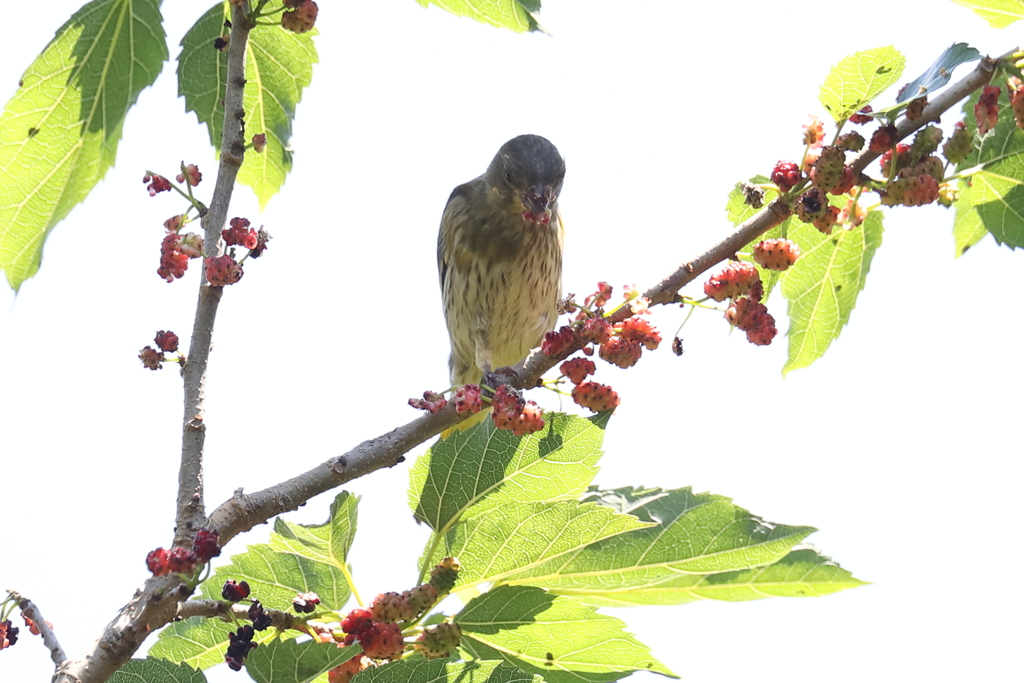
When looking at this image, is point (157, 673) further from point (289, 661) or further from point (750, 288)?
point (750, 288)

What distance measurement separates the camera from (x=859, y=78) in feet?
10.0

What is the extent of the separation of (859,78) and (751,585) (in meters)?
1.51

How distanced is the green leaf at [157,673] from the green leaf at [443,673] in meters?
0.38

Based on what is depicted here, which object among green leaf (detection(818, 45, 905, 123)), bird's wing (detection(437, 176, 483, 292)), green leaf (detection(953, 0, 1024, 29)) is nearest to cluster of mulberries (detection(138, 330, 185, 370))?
green leaf (detection(818, 45, 905, 123))

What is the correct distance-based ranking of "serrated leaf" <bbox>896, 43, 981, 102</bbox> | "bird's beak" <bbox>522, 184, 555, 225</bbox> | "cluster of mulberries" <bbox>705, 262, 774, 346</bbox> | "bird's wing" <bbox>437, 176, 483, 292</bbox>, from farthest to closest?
"bird's wing" <bbox>437, 176, 483, 292</bbox>, "bird's beak" <bbox>522, 184, 555, 225</bbox>, "cluster of mulberries" <bbox>705, 262, 774, 346</bbox>, "serrated leaf" <bbox>896, 43, 981, 102</bbox>

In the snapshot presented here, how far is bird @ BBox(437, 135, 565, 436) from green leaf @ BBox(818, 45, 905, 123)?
276 cm

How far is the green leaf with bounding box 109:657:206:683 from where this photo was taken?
7.70ft

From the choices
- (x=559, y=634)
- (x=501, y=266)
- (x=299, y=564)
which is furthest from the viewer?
(x=501, y=266)

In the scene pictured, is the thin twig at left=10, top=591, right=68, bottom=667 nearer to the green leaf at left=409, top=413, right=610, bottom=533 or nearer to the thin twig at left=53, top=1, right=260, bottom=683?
the thin twig at left=53, top=1, right=260, bottom=683

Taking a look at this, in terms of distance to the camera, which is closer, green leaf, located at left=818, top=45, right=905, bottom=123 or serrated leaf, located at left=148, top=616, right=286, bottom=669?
serrated leaf, located at left=148, top=616, right=286, bottom=669

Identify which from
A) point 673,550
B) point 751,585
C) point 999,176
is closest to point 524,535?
point 673,550

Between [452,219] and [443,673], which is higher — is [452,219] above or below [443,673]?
above

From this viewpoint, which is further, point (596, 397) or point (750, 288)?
point (750, 288)

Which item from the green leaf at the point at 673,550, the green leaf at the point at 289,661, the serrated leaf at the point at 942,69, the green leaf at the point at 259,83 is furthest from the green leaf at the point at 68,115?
the serrated leaf at the point at 942,69
